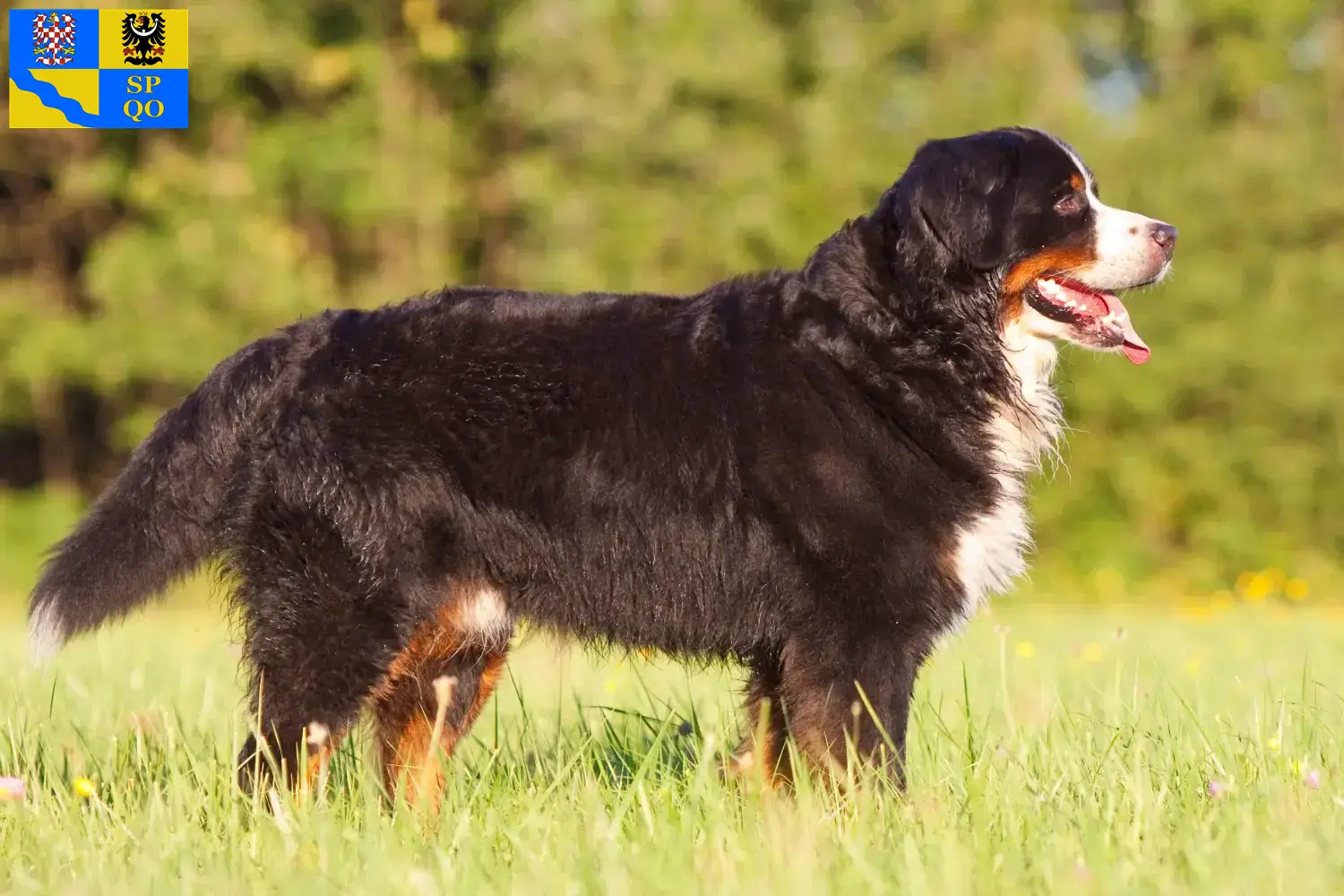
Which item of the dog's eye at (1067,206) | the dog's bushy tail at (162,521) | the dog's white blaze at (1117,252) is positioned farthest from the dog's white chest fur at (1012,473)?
the dog's bushy tail at (162,521)

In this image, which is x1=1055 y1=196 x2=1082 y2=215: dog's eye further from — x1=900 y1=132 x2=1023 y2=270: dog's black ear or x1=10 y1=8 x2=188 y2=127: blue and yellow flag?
x1=10 y1=8 x2=188 y2=127: blue and yellow flag

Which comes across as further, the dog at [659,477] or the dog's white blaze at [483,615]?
the dog's white blaze at [483,615]

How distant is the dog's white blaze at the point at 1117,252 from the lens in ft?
14.0

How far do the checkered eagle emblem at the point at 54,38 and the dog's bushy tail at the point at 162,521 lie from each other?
8191 millimetres

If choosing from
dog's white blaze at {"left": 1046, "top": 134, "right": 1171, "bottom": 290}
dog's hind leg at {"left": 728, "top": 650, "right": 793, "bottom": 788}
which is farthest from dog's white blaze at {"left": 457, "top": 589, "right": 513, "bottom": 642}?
dog's white blaze at {"left": 1046, "top": 134, "right": 1171, "bottom": 290}

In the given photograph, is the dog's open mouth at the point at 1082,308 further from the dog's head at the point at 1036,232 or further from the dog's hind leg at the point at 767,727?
the dog's hind leg at the point at 767,727

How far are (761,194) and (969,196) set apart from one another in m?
13.5

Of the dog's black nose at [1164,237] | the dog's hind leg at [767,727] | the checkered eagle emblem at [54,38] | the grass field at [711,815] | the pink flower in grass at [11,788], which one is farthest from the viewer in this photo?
the checkered eagle emblem at [54,38]

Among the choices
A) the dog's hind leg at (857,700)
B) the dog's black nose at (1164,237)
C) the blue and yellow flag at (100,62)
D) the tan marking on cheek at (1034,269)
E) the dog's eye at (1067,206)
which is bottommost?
the dog's hind leg at (857,700)

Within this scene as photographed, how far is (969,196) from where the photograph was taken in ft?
13.6

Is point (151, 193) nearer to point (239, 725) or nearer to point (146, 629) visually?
point (146, 629)

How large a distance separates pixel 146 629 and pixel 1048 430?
900cm

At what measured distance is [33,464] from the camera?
790 inches

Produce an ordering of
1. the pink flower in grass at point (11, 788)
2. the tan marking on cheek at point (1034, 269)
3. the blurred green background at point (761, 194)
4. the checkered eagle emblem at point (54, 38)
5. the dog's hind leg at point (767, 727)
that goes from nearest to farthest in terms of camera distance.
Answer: the pink flower in grass at point (11, 788)
the dog's hind leg at point (767, 727)
the tan marking on cheek at point (1034, 269)
the checkered eagle emblem at point (54, 38)
the blurred green background at point (761, 194)
